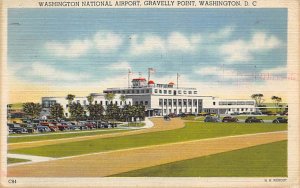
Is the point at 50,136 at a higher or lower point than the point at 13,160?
higher

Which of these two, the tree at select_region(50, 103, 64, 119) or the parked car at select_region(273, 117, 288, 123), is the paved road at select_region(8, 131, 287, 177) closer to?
the parked car at select_region(273, 117, 288, 123)

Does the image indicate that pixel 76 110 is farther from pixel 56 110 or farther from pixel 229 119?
pixel 229 119

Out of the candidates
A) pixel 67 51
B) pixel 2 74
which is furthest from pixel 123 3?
pixel 2 74

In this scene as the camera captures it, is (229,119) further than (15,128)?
Yes

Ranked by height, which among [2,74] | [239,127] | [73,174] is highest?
[2,74]

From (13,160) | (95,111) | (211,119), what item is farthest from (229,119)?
(13,160)

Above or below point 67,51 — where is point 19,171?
below

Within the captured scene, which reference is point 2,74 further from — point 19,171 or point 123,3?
point 123,3

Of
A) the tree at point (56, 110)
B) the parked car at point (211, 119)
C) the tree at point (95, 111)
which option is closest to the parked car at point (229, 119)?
the parked car at point (211, 119)
